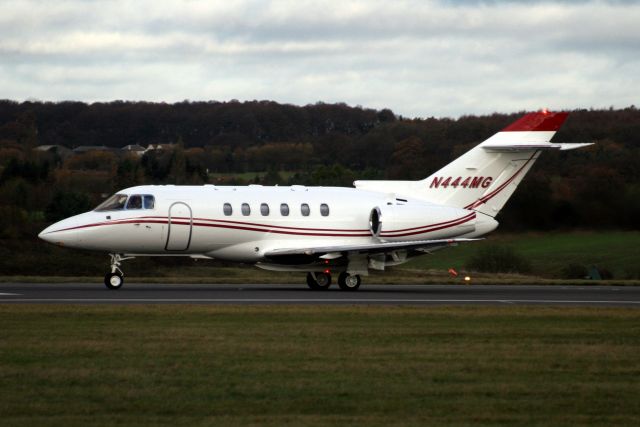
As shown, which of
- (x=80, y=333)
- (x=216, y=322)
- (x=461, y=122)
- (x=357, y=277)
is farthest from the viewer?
(x=461, y=122)

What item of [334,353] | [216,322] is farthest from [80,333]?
[334,353]

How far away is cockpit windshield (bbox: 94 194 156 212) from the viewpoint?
32.6m

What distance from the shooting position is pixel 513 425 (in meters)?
13.0

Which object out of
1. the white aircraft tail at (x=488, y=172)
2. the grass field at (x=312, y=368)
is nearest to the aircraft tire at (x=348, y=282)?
the white aircraft tail at (x=488, y=172)

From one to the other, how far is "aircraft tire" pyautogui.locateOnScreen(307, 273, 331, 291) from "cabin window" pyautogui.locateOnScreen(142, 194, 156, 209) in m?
5.11

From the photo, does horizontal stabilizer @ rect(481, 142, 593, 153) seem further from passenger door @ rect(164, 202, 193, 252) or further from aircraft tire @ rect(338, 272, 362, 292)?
passenger door @ rect(164, 202, 193, 252)

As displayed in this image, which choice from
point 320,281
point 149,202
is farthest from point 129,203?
point 320,281

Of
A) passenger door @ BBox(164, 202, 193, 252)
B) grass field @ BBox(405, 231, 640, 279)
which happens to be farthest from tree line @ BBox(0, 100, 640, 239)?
passenger door @ BBox(164, 202, 193, 252)

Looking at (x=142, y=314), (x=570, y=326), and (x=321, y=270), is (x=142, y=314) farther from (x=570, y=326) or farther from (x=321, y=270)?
(x=321, y=270)

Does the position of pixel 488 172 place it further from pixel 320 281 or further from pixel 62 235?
pixel 62 235

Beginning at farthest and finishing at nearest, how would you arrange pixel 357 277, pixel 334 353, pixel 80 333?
pixel 357 277 → pixel 80 333 → pixel 334 353

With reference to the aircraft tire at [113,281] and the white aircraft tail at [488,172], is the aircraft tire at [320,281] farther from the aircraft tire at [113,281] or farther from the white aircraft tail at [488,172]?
the aircraft tire at [113,281]

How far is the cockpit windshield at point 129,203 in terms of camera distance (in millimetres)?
32625

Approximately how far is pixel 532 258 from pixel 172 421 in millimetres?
39704
